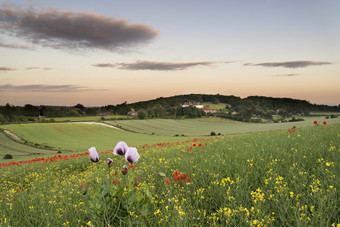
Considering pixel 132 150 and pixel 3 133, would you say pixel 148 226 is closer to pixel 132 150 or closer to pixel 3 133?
pixel 132 150

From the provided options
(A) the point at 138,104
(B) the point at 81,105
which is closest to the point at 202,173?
(A) the point at 138,104

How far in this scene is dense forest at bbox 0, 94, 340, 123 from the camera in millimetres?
110562

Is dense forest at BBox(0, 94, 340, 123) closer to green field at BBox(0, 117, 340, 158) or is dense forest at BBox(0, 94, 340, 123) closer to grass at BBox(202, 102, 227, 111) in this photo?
grass at BBox(202, 102, 227, 111)

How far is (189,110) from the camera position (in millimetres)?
121000

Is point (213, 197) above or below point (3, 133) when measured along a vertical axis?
above

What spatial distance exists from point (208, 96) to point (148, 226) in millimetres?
166091

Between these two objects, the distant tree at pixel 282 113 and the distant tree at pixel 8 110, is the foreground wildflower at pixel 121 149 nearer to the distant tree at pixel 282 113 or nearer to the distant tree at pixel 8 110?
the distant tree at pixel 8 110

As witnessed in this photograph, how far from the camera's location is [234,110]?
132375mm

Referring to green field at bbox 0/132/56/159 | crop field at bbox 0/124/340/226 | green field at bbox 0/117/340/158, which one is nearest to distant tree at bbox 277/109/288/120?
green field at bbox 0/117/340/158

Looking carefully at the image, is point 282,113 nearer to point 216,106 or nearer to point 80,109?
point 216,106

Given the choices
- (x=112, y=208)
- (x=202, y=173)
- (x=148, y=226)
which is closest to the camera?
(x=112, y=208)

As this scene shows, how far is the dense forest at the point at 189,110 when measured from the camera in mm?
110562

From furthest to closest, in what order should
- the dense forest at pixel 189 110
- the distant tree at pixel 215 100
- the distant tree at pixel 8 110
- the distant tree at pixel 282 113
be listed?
1. the distant tree at pixel 215 100
2. the distant tree at pixel 282 113
3. the dense forest at pixel 189 110
4. the distant tree at pixel 8 110

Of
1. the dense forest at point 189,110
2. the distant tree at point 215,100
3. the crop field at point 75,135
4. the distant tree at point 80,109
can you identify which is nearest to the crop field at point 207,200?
the crop field at point 75,135
